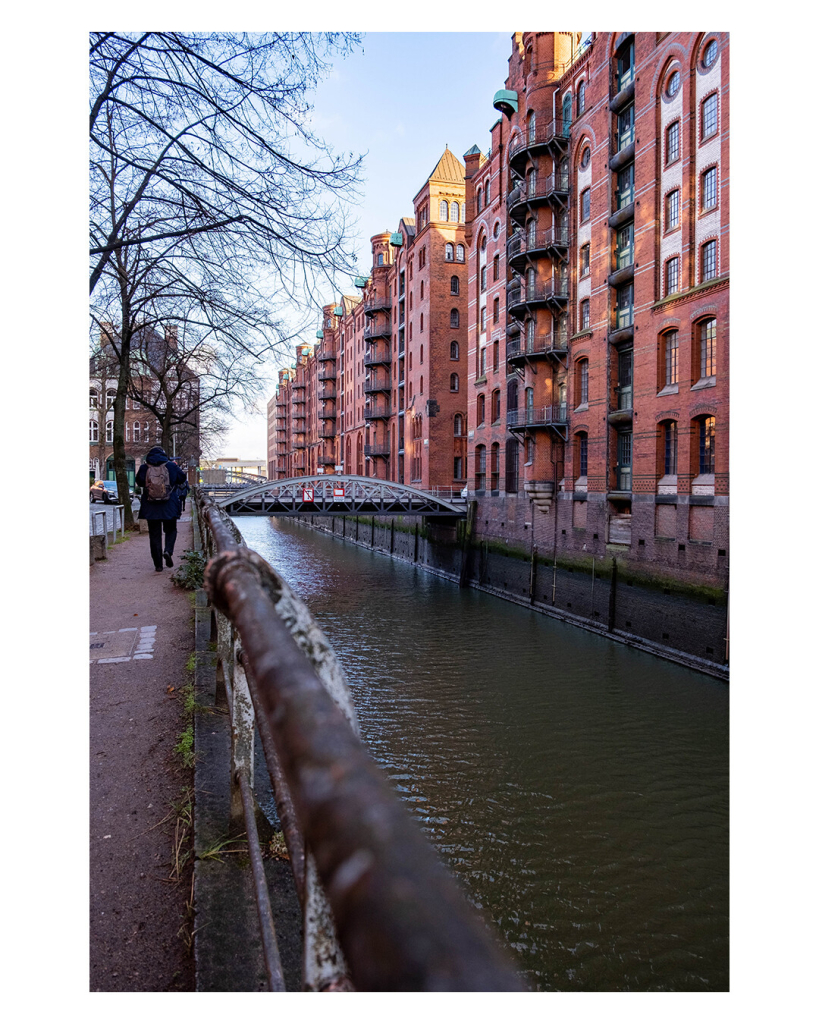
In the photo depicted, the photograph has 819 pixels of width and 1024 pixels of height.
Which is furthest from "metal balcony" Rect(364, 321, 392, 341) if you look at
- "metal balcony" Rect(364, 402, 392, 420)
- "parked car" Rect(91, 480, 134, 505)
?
"parked car" Rect(91, 480, 134, 505)

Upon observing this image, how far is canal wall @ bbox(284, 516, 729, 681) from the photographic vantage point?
48.0 ft

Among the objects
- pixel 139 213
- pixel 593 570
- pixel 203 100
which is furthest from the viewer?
pixel 593 570

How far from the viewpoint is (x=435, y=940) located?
0.47 m

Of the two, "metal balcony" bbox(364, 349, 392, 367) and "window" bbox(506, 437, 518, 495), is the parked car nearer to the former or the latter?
"window" bbox(506, 437, 518, 495)

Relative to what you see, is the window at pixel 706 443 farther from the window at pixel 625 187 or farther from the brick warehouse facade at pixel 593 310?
the window at pixel 625 187

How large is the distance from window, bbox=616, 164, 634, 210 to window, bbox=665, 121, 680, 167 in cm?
193

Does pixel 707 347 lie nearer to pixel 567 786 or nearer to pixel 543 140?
pixel 543 140

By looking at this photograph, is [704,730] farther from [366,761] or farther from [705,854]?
[366,761]

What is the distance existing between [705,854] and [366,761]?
29.3 ft

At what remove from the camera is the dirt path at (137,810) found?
7.02 feet

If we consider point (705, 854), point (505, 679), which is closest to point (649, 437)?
point (505, 679)

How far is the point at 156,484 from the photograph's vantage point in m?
9.38

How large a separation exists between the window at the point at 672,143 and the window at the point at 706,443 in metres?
6.55

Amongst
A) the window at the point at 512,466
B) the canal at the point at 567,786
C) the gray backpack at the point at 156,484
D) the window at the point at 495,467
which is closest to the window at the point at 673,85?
the window at the point at 512,466
